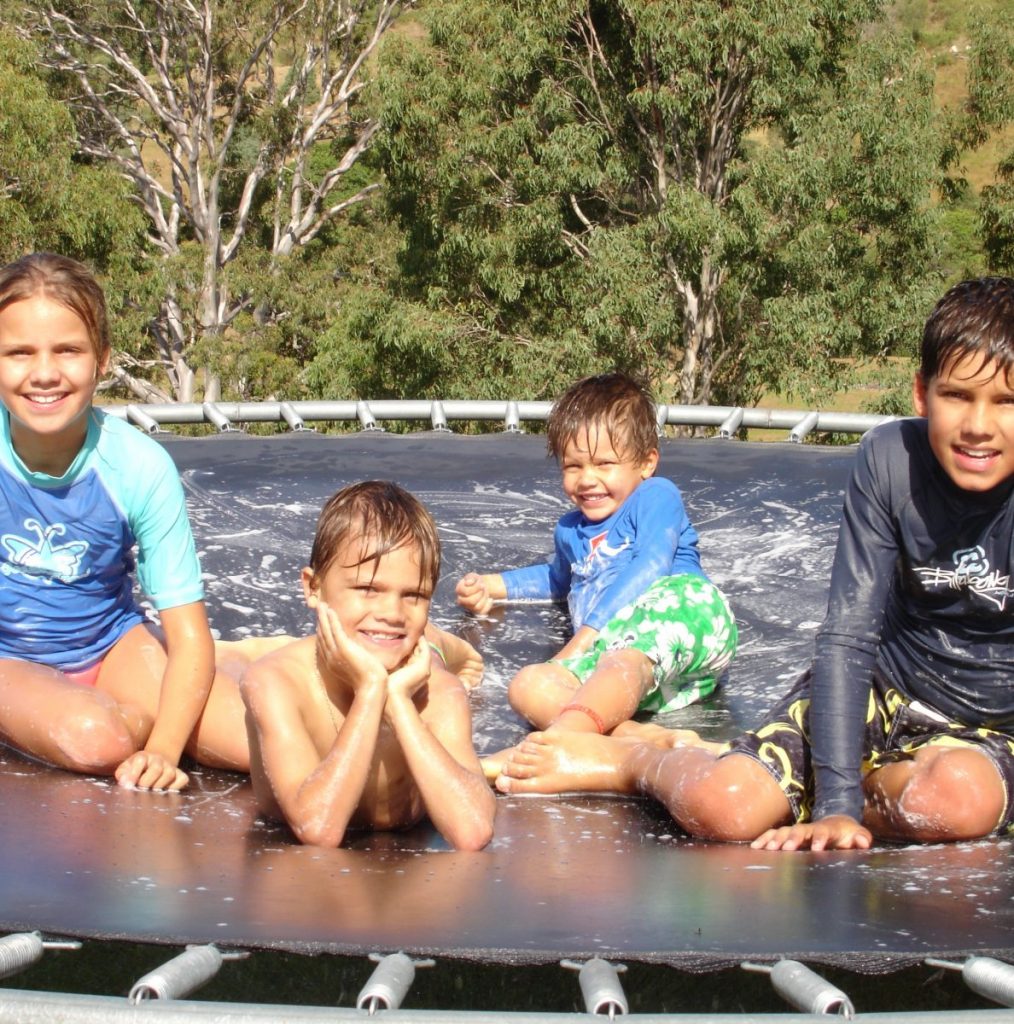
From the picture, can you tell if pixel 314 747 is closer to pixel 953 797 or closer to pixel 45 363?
pixel 45 363

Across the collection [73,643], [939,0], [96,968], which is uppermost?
[939,0]

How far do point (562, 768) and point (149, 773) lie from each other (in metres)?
0.62

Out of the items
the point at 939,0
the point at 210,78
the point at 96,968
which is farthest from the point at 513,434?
the point at 939,0

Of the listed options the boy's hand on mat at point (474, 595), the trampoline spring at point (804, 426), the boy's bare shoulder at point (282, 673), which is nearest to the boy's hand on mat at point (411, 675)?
the boy's bare shoulder at point (282, 673)

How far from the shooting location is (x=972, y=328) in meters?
1.77

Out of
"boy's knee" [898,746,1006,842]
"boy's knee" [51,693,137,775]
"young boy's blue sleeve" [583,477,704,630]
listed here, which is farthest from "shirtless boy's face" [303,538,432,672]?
"young boy's blue sleeve" [583,477,704,630]

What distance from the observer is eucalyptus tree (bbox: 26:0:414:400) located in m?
15.6

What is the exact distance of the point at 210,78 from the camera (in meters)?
16.0

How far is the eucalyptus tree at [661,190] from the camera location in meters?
10.3

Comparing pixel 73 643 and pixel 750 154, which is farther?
pixel 750 154

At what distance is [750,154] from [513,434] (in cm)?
727

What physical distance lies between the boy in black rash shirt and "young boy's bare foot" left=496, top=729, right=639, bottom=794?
9 centimetres

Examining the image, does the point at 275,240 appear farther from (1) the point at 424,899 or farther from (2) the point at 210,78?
(1) the point at 424,899

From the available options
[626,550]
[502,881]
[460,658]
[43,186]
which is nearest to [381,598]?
[502,881]
